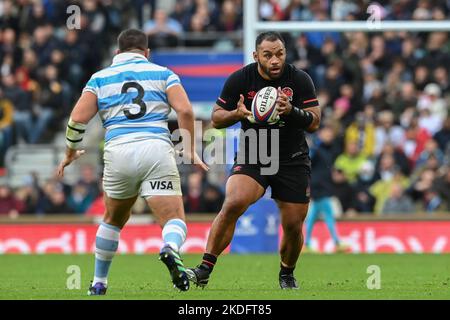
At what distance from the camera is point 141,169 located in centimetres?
1014

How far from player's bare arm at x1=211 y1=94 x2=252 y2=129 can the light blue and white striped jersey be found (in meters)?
0.89

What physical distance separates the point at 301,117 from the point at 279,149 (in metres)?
0.51

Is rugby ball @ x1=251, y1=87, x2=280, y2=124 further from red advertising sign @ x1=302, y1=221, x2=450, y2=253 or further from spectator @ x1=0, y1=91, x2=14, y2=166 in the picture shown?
spectator @ x1=0, y1=91, x2=14, y2=166

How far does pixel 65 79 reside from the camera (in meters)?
24.7

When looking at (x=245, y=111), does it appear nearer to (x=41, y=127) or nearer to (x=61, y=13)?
(x=41, y=127)

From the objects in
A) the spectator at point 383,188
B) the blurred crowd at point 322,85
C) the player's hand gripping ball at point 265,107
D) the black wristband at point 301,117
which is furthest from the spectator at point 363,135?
the player's hand gripping ball at point 265,107

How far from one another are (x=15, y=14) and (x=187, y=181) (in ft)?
20.9

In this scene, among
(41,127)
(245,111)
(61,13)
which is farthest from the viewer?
(61,13)

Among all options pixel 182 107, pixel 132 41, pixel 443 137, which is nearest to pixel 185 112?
pixel 182 107

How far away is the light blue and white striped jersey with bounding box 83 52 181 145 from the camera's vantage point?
1023 centimetres

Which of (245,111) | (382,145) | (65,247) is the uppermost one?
(245,111)

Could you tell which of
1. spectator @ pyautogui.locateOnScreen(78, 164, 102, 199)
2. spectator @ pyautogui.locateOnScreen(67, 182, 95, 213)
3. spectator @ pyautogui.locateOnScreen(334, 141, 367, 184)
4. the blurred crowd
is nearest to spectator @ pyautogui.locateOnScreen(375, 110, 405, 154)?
the blurred crowd
